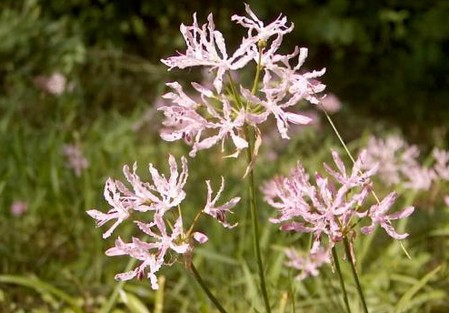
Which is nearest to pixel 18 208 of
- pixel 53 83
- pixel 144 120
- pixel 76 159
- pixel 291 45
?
pixel 76 159

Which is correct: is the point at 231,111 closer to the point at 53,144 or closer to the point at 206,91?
the point at 206,91

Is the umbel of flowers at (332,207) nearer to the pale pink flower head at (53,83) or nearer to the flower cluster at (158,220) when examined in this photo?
the flower cluster at (158,220)

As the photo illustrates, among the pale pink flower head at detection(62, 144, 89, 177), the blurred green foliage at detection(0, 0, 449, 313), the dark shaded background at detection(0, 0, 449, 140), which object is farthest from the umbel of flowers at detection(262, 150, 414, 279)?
the dark shaded background at detection(0, 0, 449, 140)

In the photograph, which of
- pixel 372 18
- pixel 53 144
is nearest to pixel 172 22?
pixel 372 18

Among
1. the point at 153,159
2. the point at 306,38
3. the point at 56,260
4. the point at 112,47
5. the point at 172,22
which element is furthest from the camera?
the point at 172,22

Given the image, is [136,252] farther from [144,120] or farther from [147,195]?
[144,120]
